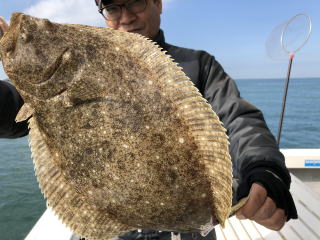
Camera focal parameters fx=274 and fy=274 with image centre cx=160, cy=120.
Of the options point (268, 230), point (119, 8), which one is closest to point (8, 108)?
point (119, 8)

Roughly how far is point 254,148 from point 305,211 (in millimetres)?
2848

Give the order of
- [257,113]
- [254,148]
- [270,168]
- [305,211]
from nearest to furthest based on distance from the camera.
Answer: [270,168] → [254,148] → [257,113] → [305,211]

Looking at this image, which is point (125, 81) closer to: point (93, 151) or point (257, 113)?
point (93, 151)

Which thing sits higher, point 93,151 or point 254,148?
point 93,151

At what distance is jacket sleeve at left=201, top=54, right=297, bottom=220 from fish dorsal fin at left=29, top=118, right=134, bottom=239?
75 centimetres

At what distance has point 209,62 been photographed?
2.39m

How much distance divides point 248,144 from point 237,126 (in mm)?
197

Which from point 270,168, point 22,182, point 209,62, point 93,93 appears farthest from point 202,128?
point 22,182

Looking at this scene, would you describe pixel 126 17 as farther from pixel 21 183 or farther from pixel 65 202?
pixel 21 183

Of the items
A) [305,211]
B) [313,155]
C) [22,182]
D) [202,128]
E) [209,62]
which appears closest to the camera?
[202,128]

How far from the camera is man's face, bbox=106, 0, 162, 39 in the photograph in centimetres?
220

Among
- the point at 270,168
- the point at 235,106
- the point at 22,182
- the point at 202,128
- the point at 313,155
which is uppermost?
the point at 202,128

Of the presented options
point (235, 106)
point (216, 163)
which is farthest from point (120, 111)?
point (235, 106)

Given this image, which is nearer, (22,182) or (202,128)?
(202,128)
